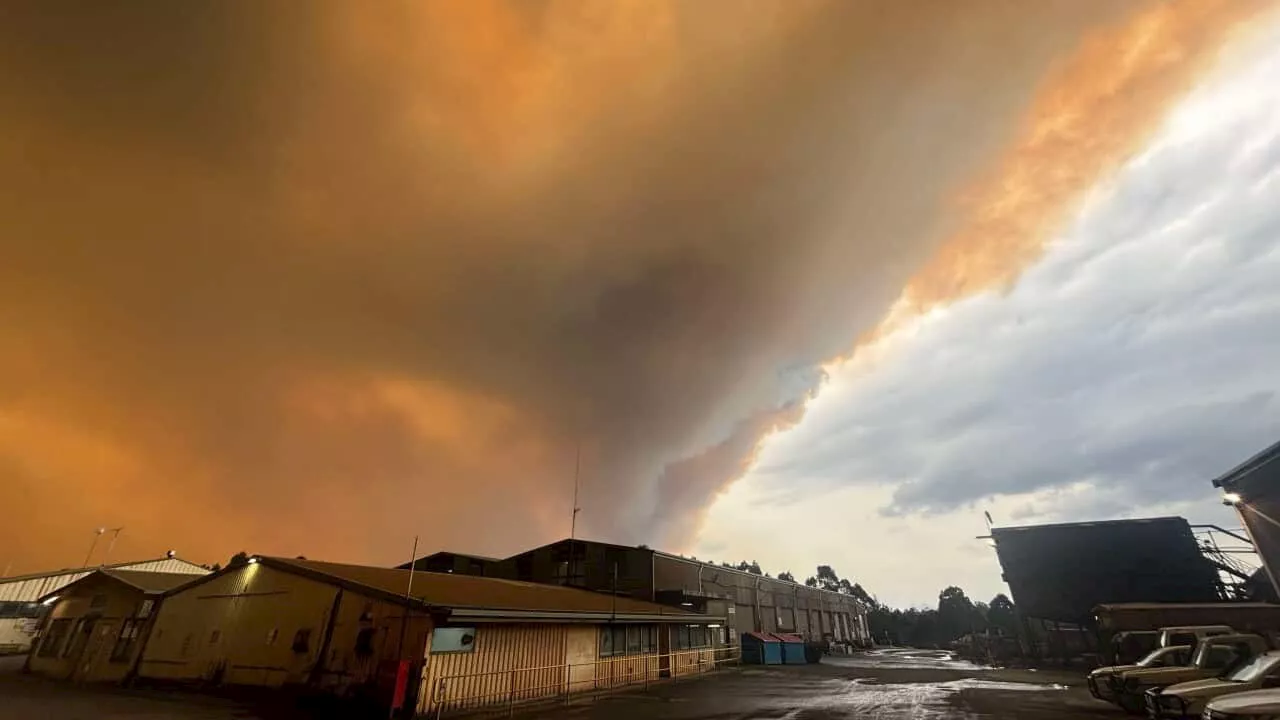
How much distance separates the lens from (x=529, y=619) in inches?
816

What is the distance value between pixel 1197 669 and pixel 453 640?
22.6m

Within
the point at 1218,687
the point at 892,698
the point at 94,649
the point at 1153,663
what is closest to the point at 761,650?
the point at 892,698

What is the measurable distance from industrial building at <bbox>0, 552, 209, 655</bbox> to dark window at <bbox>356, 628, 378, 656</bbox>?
40764 mm

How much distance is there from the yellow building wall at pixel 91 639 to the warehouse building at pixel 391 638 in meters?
3.22

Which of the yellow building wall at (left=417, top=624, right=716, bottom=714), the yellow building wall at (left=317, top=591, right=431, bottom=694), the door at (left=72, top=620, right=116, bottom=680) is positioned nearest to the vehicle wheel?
the yellow building wall at (left=417, top=624, right=716, bottom=714)

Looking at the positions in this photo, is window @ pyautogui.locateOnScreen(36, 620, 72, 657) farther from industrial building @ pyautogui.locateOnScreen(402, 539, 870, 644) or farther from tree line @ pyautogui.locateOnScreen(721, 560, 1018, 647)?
tree line @ pyautogui.locateOnScreen(721, 560, 1018, 647)

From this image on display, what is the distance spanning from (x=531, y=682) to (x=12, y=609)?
58.1 meters

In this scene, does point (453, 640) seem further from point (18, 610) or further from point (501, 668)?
point (18, 610)

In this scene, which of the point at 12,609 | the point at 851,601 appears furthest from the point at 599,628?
the point at 851,601

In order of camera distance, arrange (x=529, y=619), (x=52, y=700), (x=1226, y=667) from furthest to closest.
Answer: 1. (x=529, y=619)
2. (x=52, y=700)
3. (x=1226, y=667)

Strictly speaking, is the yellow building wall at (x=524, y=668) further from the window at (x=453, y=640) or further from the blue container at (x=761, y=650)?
the blue container at (x=761, y=650)

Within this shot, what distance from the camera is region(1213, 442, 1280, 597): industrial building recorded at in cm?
2642

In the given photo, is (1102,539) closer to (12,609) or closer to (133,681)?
(133,681)

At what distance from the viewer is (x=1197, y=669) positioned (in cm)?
1498
